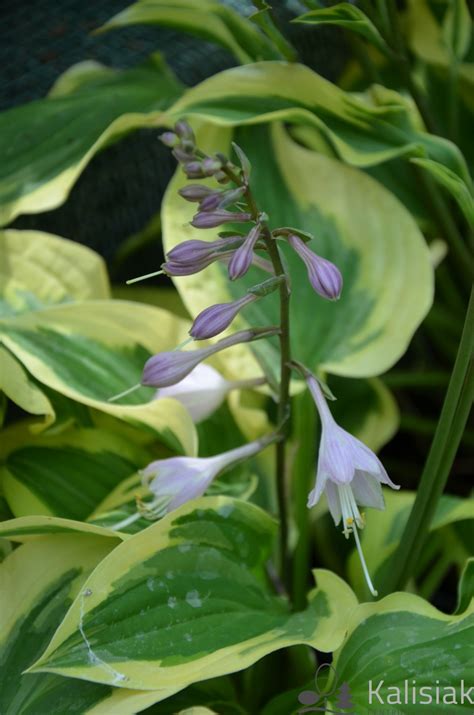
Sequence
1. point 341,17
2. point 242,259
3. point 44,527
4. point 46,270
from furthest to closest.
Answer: point 46,270, point 341,17, point 44,527, point 242,259

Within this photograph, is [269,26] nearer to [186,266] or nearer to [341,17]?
[341,17]

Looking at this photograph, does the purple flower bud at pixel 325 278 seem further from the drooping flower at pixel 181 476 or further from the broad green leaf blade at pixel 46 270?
the broad green leaf blade at pixel 46 270

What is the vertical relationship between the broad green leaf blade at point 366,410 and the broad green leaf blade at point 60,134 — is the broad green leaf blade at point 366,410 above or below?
below

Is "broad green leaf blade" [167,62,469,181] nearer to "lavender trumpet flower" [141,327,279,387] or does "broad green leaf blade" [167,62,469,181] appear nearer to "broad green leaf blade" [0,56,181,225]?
"broad green leaf blade" [0,56,181,225]

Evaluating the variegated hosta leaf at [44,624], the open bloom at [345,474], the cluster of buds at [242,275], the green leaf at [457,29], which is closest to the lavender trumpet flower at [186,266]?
the cluster of buds at [242,275]

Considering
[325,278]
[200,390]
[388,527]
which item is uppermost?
[325,278]

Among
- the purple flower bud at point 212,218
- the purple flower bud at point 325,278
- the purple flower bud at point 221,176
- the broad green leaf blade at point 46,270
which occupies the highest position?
the purple flower bud at point 221,176

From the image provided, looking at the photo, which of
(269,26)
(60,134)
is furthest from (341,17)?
(60,134)
